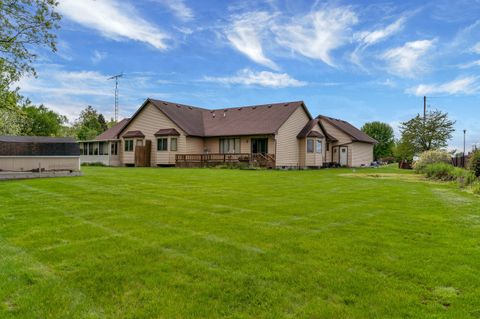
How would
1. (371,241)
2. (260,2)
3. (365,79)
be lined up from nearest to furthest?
(371,241) → (260,2) → (365,79)

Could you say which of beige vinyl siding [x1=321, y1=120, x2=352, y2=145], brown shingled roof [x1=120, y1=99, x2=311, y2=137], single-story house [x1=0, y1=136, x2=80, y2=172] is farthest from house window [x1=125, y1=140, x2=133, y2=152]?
beige vinyl siding [x1=321, y1=120, x2=352, y2=145]

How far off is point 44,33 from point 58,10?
110 centimetres

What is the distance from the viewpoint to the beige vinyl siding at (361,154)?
35244 mm

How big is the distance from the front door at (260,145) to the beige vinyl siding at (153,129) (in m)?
6.14

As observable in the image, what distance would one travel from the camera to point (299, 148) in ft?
96.2

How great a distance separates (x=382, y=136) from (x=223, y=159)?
60.3 meters

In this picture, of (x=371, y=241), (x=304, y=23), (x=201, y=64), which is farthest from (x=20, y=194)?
(x=201, y=64)

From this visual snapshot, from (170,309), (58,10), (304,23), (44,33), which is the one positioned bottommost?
(170,309)

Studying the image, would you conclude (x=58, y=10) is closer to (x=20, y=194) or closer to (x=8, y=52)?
(x=8, y=52)

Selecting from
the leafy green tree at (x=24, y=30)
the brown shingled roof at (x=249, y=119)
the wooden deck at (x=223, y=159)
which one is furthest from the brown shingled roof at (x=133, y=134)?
the leafy green tree at (x=24, y=30)

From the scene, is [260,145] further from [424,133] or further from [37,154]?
[424,133]

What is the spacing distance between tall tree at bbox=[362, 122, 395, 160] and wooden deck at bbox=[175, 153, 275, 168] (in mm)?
55910

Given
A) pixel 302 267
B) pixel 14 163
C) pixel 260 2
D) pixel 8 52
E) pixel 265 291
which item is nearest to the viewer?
pixel 265 291

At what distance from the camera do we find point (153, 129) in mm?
31531
